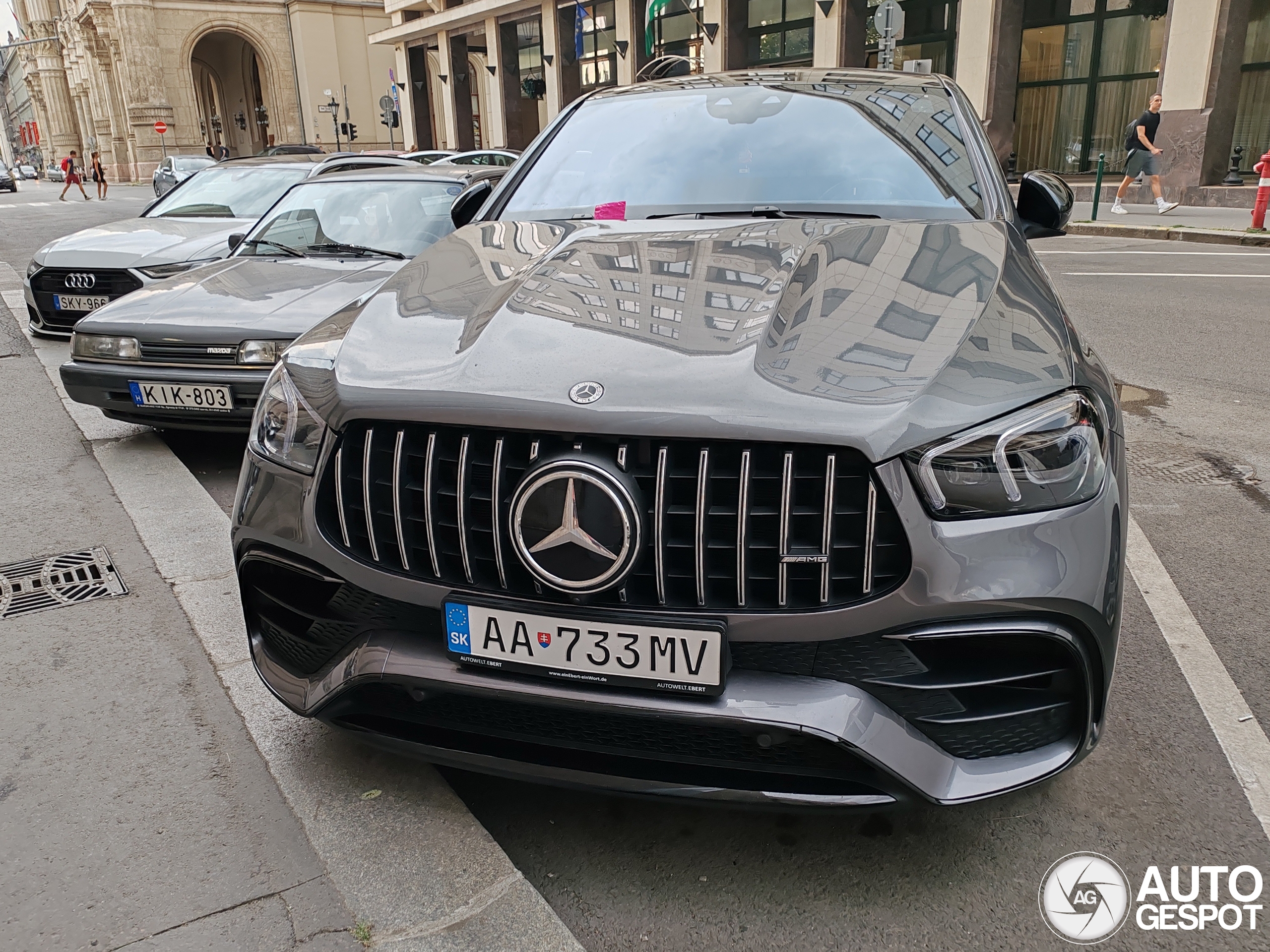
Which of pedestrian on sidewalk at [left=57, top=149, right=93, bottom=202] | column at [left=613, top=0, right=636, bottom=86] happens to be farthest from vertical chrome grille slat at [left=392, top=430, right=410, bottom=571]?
pedestrian on sidewalk at [left=57, top=149, right=93, bottom=202]

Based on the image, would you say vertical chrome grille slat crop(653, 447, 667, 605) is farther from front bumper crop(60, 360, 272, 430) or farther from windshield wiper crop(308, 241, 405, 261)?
windshield wiper crop(308, 241, 405, 261)

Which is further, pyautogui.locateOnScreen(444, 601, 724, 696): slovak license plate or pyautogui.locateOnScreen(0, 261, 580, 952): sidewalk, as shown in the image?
pyautogui.locateOnScreen(0, 261, 580, 952): sidewalk

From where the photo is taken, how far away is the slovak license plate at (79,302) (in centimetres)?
758

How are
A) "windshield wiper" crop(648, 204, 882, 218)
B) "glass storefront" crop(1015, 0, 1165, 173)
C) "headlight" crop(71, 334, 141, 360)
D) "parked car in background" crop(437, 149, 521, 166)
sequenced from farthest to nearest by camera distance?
"glass storefront" crop(1015, 0, 1165, 173) < "parked car in background" crop(437, 149, 521, 166) < "headlight" crop(71, 334, 141, 360) < "windshield wiper" crop(648, 204, 882, 218)

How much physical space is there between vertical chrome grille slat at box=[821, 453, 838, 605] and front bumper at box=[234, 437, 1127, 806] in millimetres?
77

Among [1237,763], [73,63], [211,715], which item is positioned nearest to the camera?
[1237,763]

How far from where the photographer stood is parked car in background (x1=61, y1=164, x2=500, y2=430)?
189 inches

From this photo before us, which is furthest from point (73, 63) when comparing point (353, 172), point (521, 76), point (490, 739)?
point (490, 739)

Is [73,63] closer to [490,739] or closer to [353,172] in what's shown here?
[353,172]

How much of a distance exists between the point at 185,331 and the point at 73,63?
93.9 meters

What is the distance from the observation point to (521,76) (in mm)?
39469

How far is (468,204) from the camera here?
12.5 feet

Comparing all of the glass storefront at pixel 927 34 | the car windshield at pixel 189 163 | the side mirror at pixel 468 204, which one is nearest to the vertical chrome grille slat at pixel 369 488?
the side mirror at pixel 468 204

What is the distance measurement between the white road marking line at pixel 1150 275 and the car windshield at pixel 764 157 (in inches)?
315
